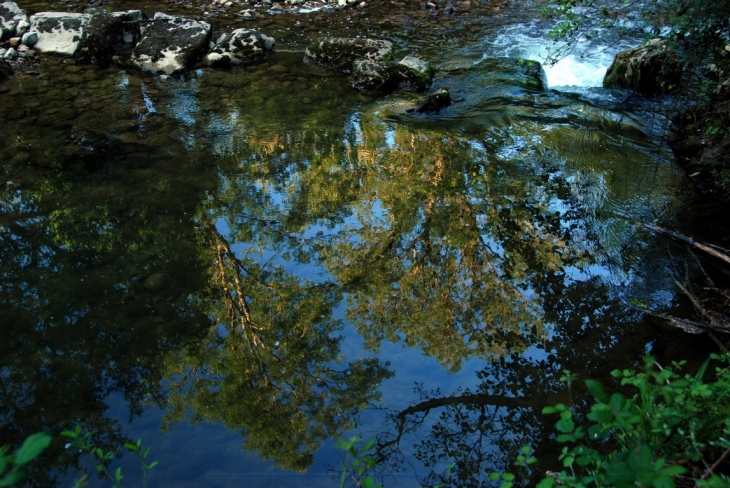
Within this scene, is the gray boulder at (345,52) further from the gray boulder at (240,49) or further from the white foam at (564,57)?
the white foam at (564,57)

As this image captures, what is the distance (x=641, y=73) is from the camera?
8.18m

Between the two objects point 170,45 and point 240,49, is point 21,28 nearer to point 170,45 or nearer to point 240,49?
point 170,45

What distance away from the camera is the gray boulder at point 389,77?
8539mm

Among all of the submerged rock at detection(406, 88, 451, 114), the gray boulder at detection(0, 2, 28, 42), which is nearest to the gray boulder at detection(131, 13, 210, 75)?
the gray boulder at detection(0, 2, 28, 42)

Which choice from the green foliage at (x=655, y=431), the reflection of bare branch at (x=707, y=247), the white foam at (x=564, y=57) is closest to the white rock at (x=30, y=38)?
the white foam at (x=564, y=57)

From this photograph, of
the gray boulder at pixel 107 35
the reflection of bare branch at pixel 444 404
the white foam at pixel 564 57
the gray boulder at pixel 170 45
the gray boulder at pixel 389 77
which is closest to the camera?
the reflection of bare branch at pixel 444 404

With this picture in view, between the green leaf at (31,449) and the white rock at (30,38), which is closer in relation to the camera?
the green leaf at (31,449)

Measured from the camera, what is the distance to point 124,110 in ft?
26.1

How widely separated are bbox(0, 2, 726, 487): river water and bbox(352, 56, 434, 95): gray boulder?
322 millimetres

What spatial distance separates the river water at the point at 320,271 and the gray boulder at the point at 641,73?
0.30m

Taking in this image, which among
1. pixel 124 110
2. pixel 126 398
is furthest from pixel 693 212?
pixel 124 110

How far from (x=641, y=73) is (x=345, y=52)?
4352 millimetres

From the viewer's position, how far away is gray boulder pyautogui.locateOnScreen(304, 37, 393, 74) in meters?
9.23

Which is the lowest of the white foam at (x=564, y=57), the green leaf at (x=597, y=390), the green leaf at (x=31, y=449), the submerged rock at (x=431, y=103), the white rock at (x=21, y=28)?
the submerged rock at (x=431, y=103)
